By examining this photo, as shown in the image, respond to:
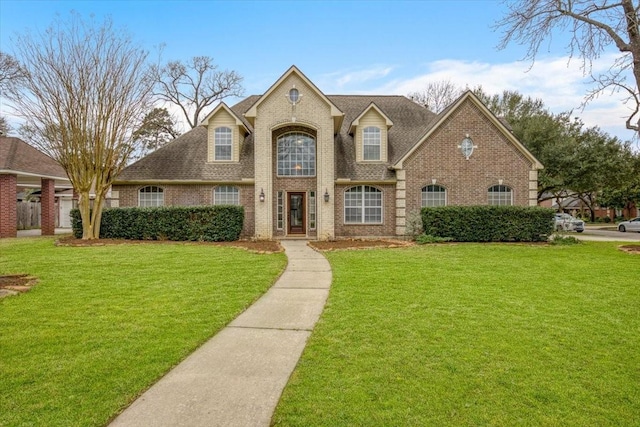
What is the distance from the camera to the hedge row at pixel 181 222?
15.5 metres

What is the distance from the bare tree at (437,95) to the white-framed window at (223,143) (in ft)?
75.4

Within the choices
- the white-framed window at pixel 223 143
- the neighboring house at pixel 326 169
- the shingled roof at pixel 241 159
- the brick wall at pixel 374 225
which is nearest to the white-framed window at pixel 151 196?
the neighboring house at pixel 326 169

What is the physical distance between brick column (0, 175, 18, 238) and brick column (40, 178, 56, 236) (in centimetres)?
162

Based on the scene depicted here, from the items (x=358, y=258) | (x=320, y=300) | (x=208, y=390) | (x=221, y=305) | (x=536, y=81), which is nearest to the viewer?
(x=208, y=390)

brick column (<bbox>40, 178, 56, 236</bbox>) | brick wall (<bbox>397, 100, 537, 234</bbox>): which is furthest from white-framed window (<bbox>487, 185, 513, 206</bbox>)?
brick column (<bbox>40, 178, 56, 236</bbox>)

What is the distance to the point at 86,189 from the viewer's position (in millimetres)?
15602

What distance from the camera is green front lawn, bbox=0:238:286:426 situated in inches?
119

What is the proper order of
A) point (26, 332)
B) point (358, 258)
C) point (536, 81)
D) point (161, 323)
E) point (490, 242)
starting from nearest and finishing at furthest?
point (26, 332) → point (161, 323) → point (358, 258) → point (536, 81) → point (490, 242)

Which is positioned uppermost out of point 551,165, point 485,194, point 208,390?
point 551,165

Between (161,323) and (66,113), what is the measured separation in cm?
1468

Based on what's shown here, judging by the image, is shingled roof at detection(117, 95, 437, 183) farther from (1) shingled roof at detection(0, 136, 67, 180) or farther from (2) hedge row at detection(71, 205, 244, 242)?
(1) shingled roof at detection(0, 136, 67, 180)

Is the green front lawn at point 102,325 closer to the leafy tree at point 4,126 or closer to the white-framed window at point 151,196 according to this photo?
the white-framed window at point 151,196

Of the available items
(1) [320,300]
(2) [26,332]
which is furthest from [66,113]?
(1) [320,300]

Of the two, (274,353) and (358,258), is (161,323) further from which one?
(358,258)
